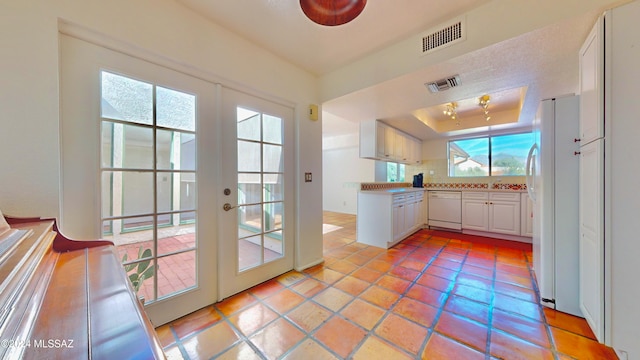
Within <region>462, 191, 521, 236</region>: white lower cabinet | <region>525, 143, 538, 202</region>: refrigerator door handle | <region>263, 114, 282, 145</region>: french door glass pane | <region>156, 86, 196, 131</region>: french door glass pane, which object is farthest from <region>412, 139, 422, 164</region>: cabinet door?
<region>156, 86, 196, 131</region>: french door glass pane

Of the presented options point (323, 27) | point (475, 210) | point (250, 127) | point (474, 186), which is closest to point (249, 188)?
point (250, 127)

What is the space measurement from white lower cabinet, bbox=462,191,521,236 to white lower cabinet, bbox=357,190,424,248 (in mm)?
1151

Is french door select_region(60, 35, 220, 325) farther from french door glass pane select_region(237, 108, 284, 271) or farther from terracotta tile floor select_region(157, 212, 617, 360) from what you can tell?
terracotta tile floor select_region(157, 212, 617, 360)

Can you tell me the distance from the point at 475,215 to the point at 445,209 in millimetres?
482

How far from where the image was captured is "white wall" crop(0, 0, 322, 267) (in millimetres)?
1013

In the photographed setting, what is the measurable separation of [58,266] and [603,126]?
262cm

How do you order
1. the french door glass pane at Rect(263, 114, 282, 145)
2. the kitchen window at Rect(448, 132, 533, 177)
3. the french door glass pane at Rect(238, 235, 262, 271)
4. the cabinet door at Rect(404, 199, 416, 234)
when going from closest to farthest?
the french door glass pane at Rect(238, 235, 262, 271), the french door glass pane at Rect(263, 114, 282, 145), the cabinet door at Rect(404, 199, 416, 234), the kitchen window at Rect(448, 132, 533, 177)

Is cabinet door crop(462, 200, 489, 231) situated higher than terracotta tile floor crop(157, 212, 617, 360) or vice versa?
cabinet door crop(462, 200, 489, 231)

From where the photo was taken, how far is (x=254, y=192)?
211 centimetres

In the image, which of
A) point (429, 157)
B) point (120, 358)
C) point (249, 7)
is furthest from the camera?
point (429, 157)

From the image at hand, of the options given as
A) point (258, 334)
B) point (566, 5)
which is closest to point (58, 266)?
point (258, 334)

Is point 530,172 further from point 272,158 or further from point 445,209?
point 272,158

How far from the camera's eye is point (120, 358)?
0.34 metres

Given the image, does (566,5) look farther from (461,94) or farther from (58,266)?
(58,266)
